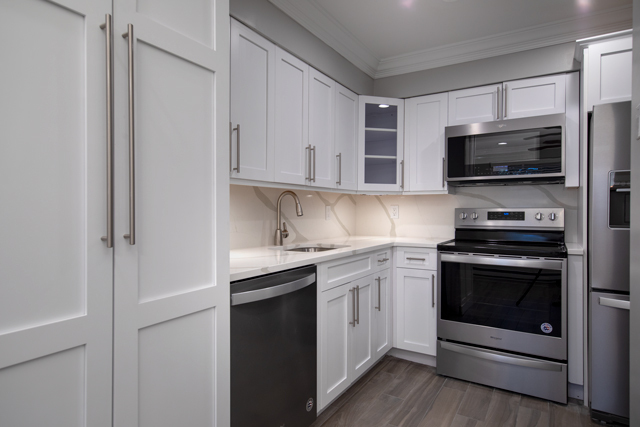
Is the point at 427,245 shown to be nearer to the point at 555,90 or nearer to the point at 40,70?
the point at 555,90

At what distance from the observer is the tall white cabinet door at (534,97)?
8.29ft

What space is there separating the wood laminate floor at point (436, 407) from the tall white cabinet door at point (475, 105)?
1.91 meters

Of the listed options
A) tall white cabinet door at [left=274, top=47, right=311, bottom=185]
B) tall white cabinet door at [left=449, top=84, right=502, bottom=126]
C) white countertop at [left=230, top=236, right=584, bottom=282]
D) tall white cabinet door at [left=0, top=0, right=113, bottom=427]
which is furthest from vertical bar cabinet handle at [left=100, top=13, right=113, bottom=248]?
tall white cabinet door at [left=449, top=84, right=502, bottom=126]

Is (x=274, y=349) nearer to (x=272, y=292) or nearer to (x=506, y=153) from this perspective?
(x=272, y=292)

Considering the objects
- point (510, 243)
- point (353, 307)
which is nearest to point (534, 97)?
point (510, 243)

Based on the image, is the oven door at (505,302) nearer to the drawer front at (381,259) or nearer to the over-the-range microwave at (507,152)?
the drawer front at (381,259)

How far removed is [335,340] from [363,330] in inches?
14.9

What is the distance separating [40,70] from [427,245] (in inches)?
94.3

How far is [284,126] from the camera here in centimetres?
212

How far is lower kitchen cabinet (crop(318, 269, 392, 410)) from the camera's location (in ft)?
6.53

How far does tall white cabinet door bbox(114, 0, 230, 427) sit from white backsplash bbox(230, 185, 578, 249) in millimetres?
973

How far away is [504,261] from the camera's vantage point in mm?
2334

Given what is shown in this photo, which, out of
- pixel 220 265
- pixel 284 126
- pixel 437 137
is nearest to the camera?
pixel 220 265

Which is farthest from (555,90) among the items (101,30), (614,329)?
(101,30)
